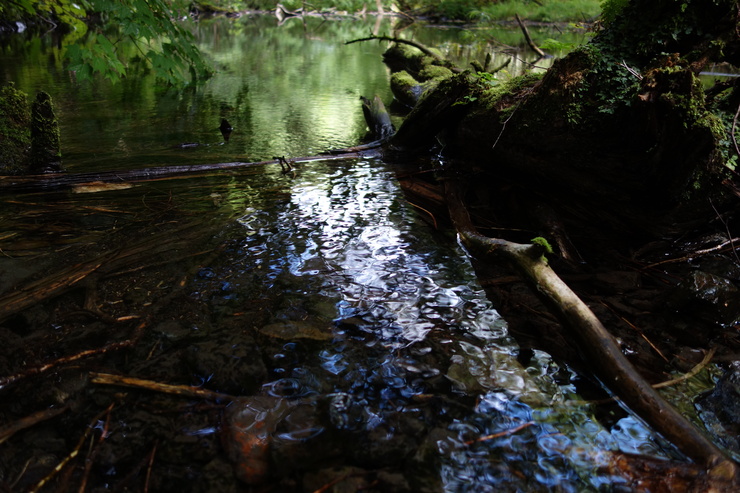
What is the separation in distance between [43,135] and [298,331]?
4437mm

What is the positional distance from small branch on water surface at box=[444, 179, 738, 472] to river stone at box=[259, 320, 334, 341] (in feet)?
4.65

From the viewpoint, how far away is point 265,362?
8.04 ft

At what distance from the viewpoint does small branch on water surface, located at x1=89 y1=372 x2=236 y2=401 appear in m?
2.19

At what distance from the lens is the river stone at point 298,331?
105 inches

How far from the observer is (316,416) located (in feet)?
6.98

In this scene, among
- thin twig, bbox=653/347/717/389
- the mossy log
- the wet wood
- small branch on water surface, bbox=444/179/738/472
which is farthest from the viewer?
the wet wood

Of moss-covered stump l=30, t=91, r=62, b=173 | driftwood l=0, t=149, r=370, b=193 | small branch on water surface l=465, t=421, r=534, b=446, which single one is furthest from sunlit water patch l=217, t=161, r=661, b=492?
moss-covered stump l=30, t=91, r=62, b=173

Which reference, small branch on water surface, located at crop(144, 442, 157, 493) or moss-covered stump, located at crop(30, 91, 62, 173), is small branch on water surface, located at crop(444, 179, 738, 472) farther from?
moss-covered stump, located at crop(30, 91, 62, 173)

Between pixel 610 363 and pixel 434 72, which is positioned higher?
pixel 434 72

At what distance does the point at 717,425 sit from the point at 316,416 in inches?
81.9

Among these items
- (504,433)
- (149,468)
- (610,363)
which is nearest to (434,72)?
(610,363)

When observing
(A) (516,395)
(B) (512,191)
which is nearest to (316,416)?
(A) (516,395)

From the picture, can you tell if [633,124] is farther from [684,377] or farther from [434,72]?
[434,72]

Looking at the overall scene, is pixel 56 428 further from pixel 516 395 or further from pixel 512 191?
pixel 512 191
